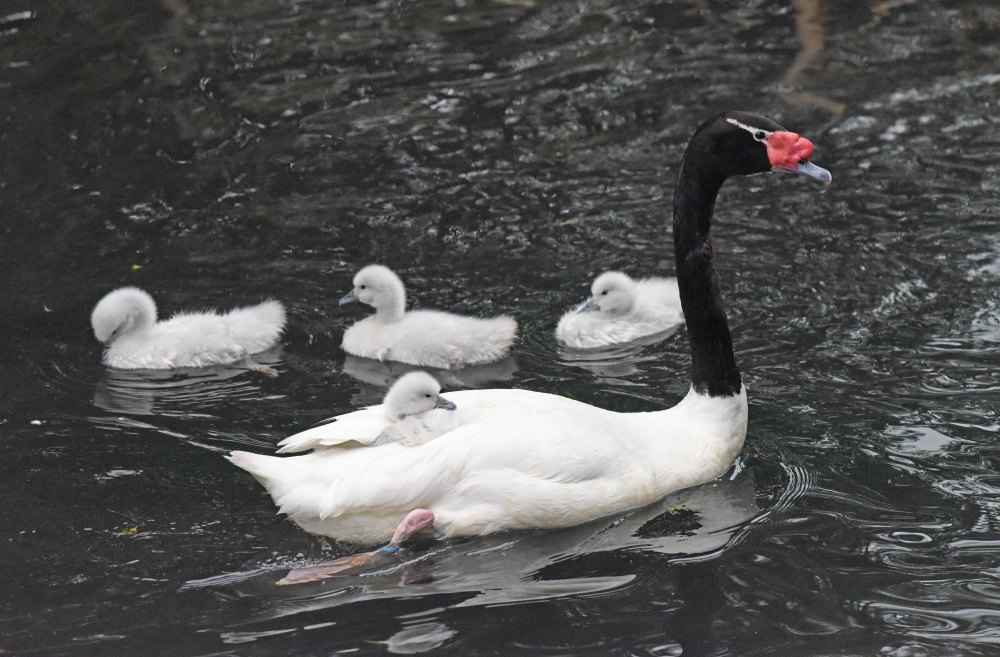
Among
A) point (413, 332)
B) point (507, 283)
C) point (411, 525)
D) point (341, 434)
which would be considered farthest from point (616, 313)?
point (411, 525)

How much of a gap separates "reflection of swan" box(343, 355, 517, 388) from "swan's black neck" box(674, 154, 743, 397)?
1.64 m

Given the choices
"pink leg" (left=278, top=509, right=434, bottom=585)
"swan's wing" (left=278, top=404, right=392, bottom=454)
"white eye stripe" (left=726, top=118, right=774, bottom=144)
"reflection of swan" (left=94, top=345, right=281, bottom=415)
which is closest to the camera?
"pink leg" (left=278, top=509, right=434, bottom=585)

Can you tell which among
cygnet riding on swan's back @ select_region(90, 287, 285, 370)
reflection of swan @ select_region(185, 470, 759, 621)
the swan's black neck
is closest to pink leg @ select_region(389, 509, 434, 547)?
reflection of swan @ select_region(185, 470, 759, 621)

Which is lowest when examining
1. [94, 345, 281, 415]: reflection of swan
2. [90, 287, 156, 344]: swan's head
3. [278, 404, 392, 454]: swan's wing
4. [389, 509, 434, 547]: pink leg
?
[389, 509, 434, 547]: pink leg

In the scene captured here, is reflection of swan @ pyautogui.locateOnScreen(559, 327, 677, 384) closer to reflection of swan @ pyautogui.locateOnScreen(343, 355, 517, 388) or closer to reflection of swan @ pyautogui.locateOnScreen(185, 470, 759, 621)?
reflection of swan @ pyautogui.locateOnScreen(343, 355, 517, 388)

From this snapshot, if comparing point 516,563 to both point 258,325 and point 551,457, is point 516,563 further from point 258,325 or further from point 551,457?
point 258,325

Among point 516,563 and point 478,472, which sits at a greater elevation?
point 478,472

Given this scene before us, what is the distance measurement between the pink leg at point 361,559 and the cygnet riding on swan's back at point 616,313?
258 cm

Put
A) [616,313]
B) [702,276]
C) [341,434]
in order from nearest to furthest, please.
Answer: [341,434] → [702,276] → [616,313]

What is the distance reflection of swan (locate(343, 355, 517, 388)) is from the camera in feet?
25.8

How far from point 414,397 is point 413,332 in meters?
2.01

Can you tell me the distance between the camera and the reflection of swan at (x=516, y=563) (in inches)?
219

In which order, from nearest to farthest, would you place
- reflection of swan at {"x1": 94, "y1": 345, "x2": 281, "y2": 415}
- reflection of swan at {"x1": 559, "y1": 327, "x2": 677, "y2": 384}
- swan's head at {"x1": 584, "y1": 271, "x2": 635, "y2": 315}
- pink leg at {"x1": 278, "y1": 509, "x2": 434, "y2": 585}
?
1. pink leg at {"x1": 278, "y1": 509, "x2": 434, "y2": 585}
2. reflection of swan at {"x1": 94, "y1": 345, "x2": 281, "y2": 415}
3. reflection of swan at {"x1": 559, "y1": 327, "x2": 677, "y2": 384}
4. swan's head at {"x1": 584, "y1": 271, "x2": 635, "y2": 315}

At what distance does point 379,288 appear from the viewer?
26.6 ft
